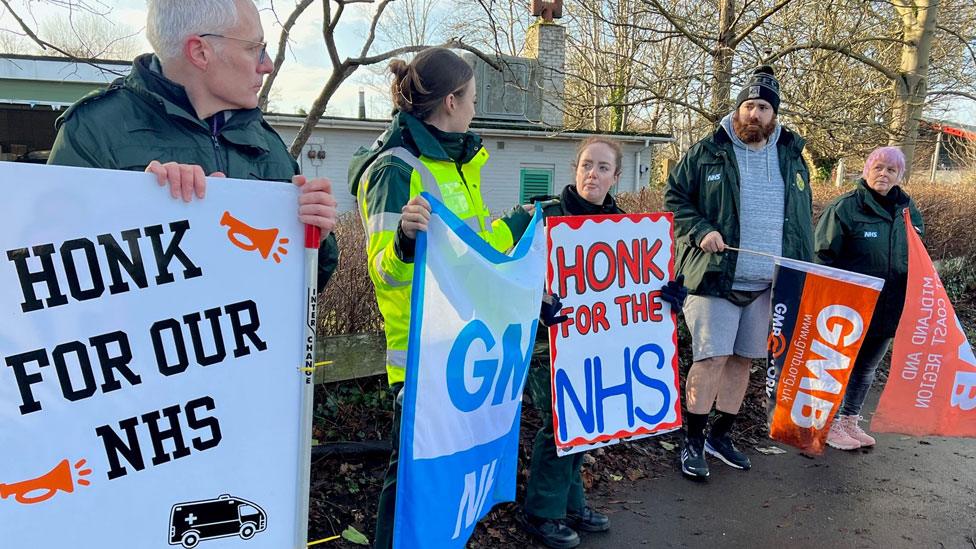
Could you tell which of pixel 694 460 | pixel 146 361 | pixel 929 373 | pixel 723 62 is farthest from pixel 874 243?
Result: pixel 146 361

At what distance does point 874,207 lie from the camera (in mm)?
4500

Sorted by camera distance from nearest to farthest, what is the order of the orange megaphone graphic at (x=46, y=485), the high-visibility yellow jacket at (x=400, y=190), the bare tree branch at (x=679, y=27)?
the orange megaphone graphic at (x=46, y=485) → the high-visibility yellow jacket at (x=400, y=190) → the bare tree branch at (x=679, y=27)

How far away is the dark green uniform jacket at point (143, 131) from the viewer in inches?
68.2

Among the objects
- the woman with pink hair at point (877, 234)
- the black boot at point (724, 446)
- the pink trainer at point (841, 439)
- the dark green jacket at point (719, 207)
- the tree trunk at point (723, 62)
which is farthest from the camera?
the tree trunk at point (723, 62)

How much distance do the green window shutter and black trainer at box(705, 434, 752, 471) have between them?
1457 centimetres

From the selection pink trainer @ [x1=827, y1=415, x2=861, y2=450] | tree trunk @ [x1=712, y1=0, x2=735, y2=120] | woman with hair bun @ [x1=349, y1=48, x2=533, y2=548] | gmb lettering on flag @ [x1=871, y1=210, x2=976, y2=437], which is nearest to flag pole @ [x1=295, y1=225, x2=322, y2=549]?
woman with hair bun @ [x1=349, y1=48, x2=533, y2=548]

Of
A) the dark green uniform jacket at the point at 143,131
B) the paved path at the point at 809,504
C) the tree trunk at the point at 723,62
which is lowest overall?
the paved path at the point at 809,504

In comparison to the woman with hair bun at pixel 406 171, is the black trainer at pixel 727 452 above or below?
below

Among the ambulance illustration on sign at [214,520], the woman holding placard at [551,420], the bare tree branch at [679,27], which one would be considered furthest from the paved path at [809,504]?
the bare tree branch at [679,27]

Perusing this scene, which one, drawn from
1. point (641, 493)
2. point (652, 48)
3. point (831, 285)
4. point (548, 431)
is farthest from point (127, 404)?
point (652, 48)

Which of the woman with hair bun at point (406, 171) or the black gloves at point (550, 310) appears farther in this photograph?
the black gloves at point (550, 310)

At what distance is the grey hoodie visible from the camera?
3.88 m

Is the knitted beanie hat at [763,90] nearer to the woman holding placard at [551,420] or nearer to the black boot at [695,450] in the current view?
the woman holding placard at [551,420]

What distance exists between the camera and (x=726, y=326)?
3.91 meters
